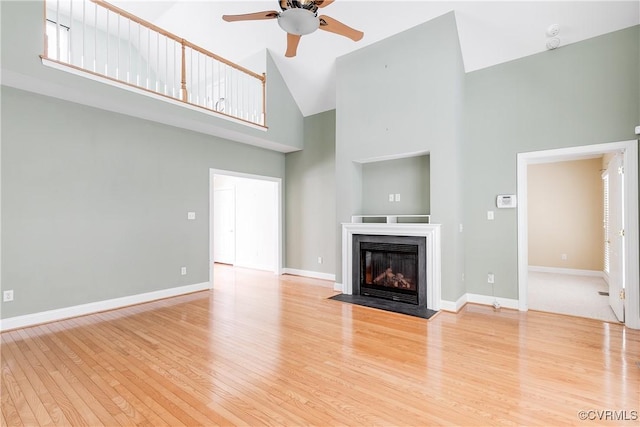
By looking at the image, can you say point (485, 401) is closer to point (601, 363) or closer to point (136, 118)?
point (601, 363)

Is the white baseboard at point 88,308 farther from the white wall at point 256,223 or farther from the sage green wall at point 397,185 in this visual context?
the sage green wall at point 397,185

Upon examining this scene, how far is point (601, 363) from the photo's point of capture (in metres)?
2.65

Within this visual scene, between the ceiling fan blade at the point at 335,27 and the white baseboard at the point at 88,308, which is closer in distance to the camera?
the ceiling fan blade at the point at 335,27

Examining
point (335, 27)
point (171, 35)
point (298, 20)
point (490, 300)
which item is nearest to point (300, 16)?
point (298, 20)

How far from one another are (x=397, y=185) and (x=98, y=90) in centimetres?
418

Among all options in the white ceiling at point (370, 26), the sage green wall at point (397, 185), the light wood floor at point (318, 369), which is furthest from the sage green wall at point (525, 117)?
the light wood floor at point (318, 369)

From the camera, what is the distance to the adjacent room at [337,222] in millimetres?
2297

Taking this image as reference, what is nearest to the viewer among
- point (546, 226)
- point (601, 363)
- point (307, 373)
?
point (307, 373)

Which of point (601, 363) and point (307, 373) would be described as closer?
point (307, 373)

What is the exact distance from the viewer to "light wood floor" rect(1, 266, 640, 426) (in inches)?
78.6

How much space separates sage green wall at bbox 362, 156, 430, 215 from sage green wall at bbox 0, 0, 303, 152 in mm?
2000

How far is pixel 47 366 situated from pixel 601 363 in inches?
185

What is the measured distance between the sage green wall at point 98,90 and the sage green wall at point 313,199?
62cm

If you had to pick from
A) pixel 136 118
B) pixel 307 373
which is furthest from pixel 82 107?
pixel 307 373
